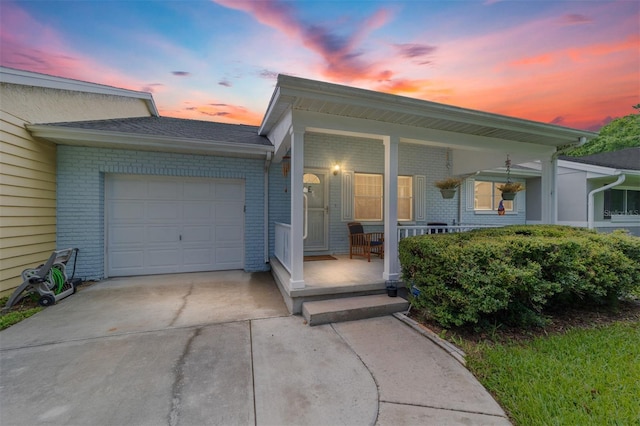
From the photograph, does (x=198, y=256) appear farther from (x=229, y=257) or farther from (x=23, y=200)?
(x=23, y=200)

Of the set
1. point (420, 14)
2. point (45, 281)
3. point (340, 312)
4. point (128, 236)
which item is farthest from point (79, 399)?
point (420, 14)

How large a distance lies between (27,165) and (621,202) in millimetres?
17832

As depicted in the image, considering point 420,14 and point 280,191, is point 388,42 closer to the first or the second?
point 420,14

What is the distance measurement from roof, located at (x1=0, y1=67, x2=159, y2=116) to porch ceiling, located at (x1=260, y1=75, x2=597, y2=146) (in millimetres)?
4058

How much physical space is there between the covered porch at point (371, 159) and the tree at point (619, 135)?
771 inches

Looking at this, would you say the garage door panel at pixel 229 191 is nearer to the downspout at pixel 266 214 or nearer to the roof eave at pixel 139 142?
the downspout at pixel 266 214

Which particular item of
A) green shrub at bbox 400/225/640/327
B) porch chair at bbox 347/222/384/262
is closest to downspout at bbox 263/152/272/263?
porch chair at bbox 347/222/384/262

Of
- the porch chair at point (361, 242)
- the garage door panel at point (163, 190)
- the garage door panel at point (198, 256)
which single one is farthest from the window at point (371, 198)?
the garage door panel at point (163, 190)

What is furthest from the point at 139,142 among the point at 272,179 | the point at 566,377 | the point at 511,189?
the point at 511,189

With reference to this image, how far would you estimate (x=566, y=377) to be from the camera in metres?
2.11

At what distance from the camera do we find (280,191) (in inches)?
249

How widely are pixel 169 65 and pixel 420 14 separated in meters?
5.98

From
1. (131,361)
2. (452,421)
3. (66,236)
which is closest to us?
(452,421)

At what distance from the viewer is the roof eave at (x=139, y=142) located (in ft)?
14.7
